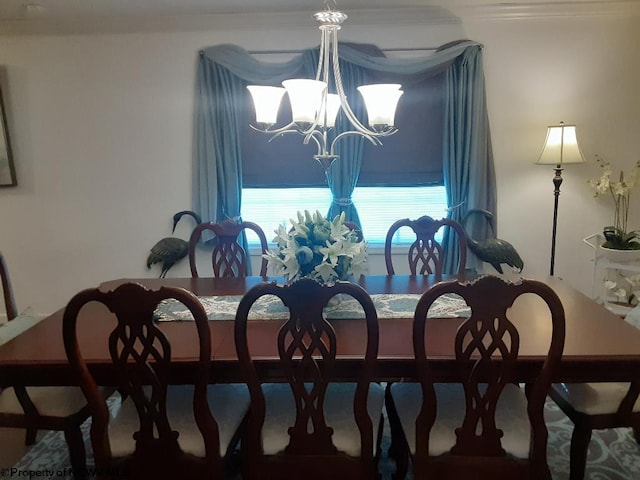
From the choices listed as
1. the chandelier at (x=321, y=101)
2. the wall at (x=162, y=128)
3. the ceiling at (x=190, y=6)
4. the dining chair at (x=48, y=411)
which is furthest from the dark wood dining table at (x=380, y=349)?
the ceiling at (x=190, y=6)

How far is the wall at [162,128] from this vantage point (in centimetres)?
342

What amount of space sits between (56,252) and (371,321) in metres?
3.42

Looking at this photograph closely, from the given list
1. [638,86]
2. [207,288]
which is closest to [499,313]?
[207,288]

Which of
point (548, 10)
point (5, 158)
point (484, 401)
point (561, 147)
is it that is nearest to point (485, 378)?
point (484, 401)

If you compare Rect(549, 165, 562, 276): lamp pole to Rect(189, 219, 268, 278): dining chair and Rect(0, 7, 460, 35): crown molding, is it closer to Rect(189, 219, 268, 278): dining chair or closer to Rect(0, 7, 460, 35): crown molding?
Rect(0, 7, 460, 35): crown molding

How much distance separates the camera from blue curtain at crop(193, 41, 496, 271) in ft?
11.1

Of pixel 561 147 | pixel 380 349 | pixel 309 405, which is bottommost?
pixel 309 405

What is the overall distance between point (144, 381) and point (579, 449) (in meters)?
1.64

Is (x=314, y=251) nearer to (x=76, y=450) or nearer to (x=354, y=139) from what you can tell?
(x=76, y=450)

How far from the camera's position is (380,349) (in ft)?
5.41

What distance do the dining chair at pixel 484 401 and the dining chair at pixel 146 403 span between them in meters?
0.68

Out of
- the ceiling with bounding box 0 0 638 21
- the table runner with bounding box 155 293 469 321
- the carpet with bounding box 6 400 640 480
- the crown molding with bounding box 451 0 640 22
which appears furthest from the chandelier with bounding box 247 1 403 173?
the crown molding with bounding box 451 0 640 22

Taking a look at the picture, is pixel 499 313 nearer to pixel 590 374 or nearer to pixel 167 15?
pixel 590 374

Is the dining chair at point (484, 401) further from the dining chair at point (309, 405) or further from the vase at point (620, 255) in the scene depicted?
the vase at point (620, 255)
